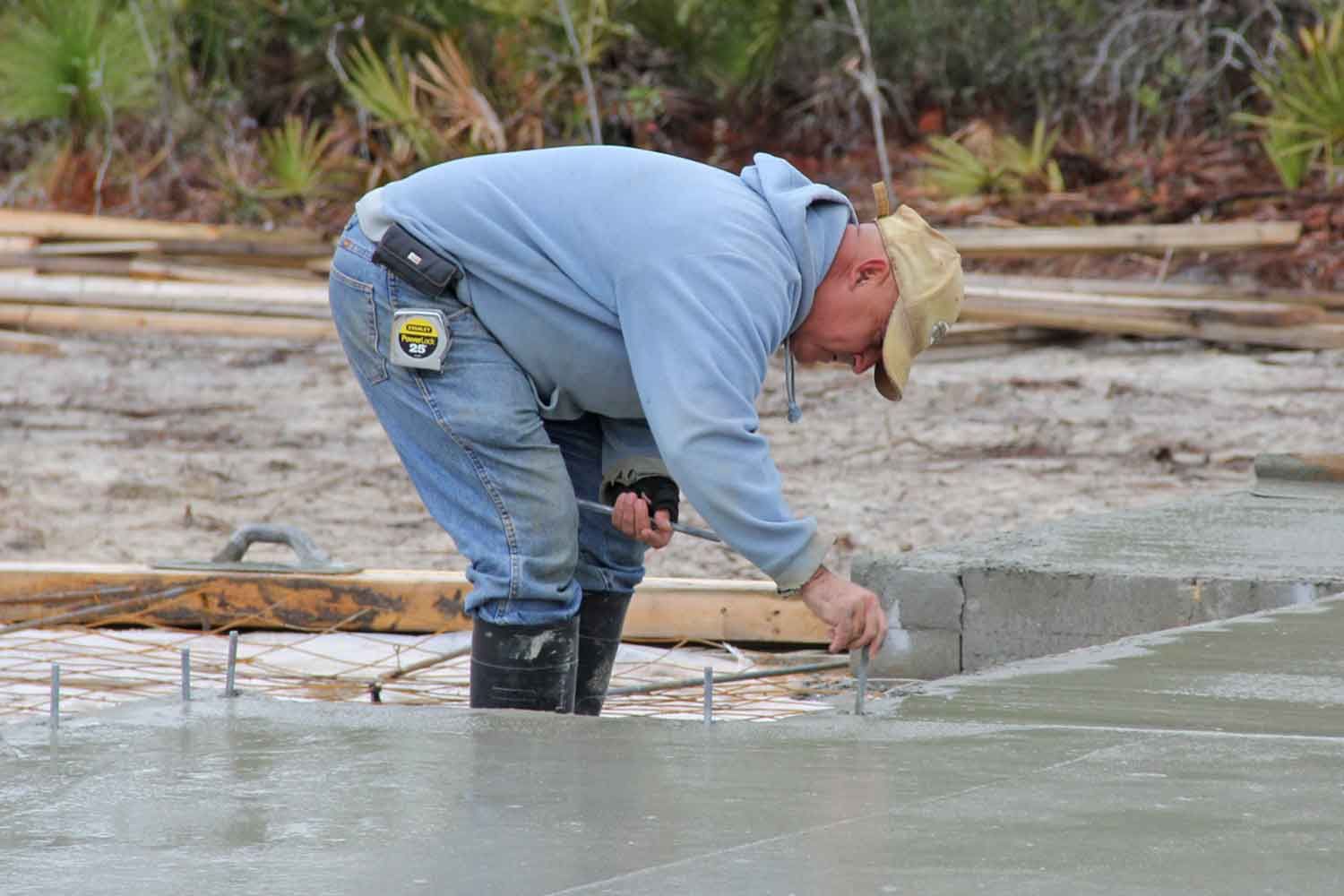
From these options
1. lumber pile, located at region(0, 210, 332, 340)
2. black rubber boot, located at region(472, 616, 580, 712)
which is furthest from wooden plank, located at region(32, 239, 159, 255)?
black rubber boot, located at region(472, 616, 580, 712)

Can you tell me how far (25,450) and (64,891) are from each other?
22.7ft

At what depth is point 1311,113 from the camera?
1112 cm

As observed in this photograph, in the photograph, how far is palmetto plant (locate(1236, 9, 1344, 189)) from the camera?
36.1ft

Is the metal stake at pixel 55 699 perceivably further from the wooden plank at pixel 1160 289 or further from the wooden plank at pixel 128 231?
the wooden plank at pixel 128 231

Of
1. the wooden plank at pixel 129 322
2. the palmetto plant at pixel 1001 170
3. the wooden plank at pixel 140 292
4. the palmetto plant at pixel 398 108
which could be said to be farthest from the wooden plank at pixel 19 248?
the palmetto plant at pixel 1001 170

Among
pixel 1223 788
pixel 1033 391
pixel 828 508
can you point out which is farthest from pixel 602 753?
pixel 1033 391

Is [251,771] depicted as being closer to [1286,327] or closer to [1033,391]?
[1033,391]

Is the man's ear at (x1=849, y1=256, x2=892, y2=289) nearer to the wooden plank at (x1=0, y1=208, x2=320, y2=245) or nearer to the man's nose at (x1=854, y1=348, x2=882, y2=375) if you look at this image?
the man's nose at (x1=854, y1=348, x2=882, y2=375)

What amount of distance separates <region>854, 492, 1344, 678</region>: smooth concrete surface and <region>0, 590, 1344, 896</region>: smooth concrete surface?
692 mm

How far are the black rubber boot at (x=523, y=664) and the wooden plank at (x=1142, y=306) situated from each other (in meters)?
7.06

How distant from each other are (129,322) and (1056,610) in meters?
8.46

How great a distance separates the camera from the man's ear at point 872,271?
2.99 m

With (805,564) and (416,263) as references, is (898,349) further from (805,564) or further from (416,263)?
(416,263)

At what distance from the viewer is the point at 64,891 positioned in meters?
1.94
